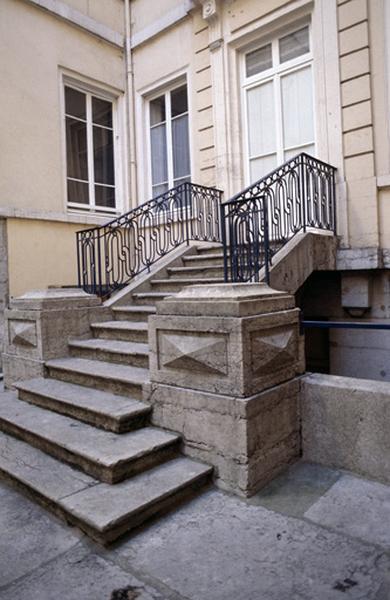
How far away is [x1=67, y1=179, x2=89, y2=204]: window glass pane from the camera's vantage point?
8.16 meters

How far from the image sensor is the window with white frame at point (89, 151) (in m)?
8.23

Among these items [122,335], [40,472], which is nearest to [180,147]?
[122,335]

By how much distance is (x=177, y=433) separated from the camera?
3238 millimetres

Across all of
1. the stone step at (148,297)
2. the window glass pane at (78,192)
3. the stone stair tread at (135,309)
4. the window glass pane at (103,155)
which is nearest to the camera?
the stone stair tread at (135,309)

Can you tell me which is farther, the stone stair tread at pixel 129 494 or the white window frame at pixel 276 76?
the white window frame at pixel 276 76

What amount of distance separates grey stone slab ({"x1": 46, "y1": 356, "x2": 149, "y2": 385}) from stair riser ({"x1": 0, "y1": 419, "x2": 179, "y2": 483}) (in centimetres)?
66

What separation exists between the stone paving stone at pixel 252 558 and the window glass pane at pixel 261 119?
5983 millimetres

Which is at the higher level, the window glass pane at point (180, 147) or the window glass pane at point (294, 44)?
the window glass pane at point (294, 44)

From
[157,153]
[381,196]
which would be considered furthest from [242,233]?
[157,153]

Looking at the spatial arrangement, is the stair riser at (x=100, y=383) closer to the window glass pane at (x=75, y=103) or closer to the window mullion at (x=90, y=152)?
the window mullion at (x=90, y=152)

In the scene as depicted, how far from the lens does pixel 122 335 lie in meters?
4.78

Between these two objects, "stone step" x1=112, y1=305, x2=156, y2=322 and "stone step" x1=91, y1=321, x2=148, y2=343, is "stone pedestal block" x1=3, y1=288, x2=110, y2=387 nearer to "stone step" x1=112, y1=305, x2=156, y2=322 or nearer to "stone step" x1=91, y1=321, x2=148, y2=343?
"stone step" x1=91, y1=321, x2=148, y2=343

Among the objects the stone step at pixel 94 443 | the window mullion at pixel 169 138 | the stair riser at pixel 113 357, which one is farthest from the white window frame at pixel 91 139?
the stone step at pixel 94 443

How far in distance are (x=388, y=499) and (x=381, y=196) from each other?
4.25 metres
